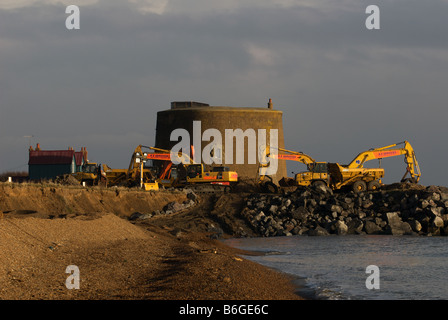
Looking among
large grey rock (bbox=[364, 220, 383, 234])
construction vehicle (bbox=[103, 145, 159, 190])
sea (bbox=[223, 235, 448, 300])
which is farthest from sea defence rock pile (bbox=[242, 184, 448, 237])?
construction vehicle (bbox=[103, 145, 159, 190])

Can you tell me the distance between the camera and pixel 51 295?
12.1 meters

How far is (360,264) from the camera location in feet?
68.3

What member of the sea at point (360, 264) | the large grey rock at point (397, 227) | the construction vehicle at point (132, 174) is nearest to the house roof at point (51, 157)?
the construction vehicle at point (132, 174)

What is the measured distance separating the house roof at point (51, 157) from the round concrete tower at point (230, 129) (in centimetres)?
949

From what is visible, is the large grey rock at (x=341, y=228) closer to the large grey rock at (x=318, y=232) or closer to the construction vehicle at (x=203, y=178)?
the large grey rock at (x=318, y=232)

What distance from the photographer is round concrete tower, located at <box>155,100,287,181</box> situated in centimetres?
5728

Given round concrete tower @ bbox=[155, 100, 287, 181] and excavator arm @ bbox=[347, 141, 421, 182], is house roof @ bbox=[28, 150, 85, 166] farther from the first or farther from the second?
excavator arm @ bbox=[347, 141, 421, 182]

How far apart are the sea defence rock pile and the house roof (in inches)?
1124

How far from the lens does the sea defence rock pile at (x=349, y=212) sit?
32.6 meters

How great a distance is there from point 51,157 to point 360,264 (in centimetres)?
4664

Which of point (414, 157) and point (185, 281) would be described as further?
point (414, 157)

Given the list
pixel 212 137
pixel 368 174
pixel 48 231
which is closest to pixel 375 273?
pixel 48 231

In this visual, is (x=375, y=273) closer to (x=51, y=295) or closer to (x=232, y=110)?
(x=51, y=295)
